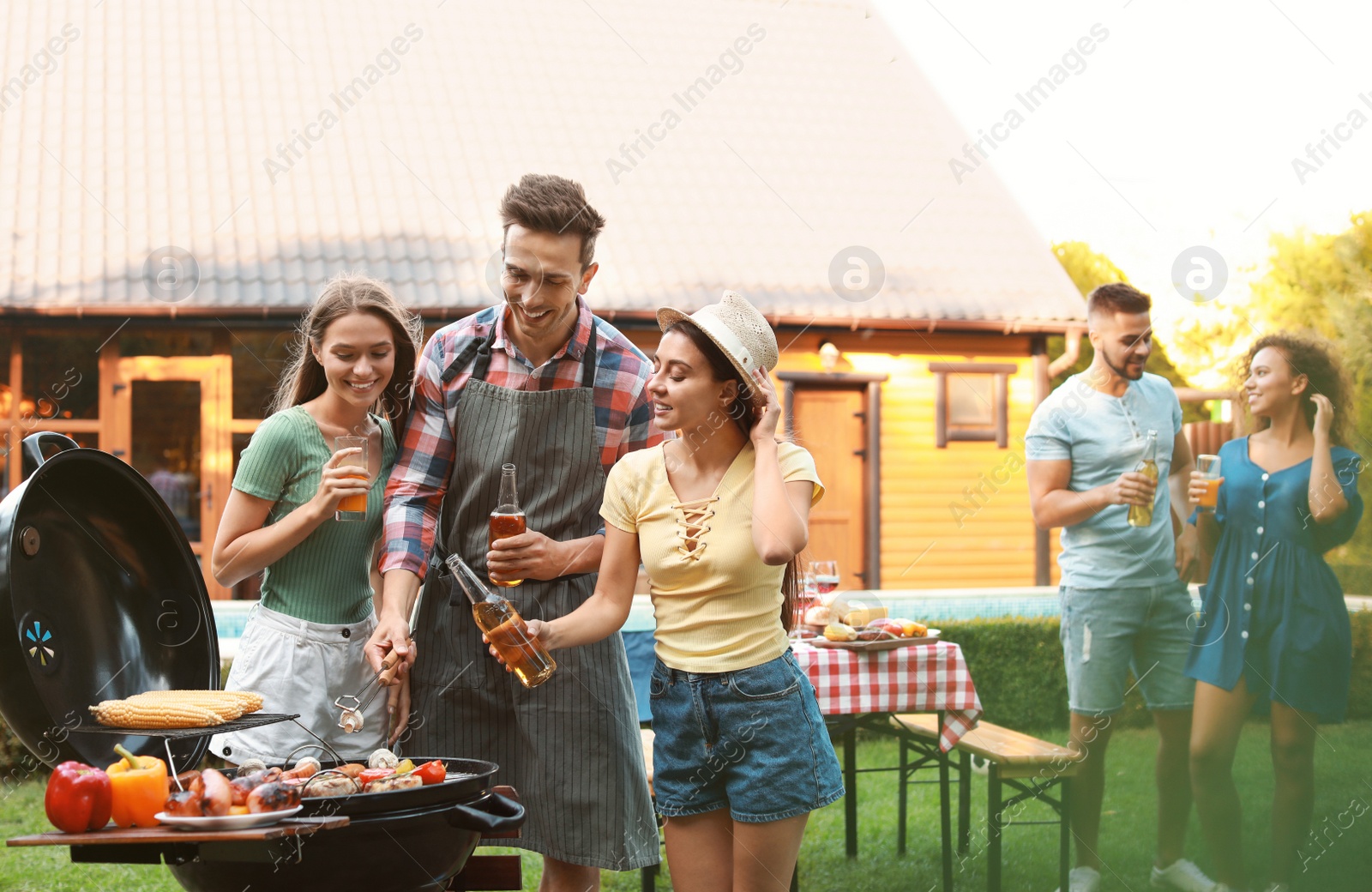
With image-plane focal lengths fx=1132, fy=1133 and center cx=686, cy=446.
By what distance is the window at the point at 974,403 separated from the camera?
1080 centimetres

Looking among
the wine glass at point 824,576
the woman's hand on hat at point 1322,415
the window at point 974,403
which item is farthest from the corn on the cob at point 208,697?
the window at point 974,403

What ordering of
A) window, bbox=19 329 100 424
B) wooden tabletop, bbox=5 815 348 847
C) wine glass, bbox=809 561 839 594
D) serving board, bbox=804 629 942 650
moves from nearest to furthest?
1. wooden tabletop, bbox=5 815 348 847
2. serving board, bbox=804 629 942 650
3. wine glass, bbox=809 561 839 594
4. window, bbox=19 329 100 424

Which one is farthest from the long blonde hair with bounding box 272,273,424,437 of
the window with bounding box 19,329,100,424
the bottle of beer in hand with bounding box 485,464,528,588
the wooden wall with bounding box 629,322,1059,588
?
the wooden wall with bounding box 629,322,1059,588

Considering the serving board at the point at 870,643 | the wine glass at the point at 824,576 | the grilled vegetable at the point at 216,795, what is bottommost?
the serving board at the point at 870,643

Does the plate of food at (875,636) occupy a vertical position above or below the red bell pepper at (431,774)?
below

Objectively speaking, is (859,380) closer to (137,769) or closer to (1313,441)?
(1313,441)

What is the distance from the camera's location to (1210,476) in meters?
3.74

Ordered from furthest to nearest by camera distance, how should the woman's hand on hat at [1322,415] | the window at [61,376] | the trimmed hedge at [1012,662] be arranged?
the window at [61,376]
the trimmed hedge at [1012,662]
the woman's hand on hat at [1322,415]

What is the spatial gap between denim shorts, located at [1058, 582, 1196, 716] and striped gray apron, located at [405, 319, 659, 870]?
1953 millimetres

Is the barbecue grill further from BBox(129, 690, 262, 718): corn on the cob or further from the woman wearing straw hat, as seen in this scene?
the woman wearing straw hat

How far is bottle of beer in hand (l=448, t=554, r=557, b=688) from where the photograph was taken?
2348 mm

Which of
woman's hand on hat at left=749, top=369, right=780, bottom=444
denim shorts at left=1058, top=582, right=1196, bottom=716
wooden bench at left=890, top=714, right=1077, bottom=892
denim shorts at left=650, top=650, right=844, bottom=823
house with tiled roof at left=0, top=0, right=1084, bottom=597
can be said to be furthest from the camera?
house with tiled roof at left=0, top=0, right=1084, bottom=597

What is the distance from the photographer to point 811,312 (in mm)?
10375

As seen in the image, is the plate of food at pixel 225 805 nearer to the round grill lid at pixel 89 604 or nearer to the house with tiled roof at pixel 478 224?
the round grill lid at pixel 89 604
